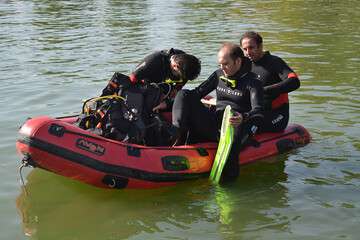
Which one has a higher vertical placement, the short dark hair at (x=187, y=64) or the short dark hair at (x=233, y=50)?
the short dark hair at (x=233, y=50)

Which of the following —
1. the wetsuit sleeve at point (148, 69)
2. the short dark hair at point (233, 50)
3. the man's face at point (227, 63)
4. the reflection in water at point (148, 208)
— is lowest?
the reflection in water at point (148, 208)

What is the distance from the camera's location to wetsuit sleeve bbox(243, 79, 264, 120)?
5.75 m

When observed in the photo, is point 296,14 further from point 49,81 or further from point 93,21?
point 49,81

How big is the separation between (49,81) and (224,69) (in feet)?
18.5

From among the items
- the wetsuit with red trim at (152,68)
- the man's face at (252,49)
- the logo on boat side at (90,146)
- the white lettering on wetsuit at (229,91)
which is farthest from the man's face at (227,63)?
the logo on boat side at (90,146)

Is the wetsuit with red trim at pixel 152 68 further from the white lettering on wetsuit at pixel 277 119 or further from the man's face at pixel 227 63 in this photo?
the white lettering on wetsuit at pixel 277 119

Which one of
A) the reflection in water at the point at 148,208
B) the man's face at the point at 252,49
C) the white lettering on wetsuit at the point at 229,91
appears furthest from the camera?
the man's face at the point at 252,49

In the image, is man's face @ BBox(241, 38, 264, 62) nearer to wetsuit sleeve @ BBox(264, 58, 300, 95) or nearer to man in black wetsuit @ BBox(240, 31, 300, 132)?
man in black wetsuit @ BBox(240, 31, 300, 132)

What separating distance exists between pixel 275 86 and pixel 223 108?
2.24ft

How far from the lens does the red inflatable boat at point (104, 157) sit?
519cm

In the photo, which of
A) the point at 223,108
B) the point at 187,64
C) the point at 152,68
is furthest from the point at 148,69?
the point at 223,108

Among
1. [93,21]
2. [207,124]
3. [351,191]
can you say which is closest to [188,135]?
[207,124]

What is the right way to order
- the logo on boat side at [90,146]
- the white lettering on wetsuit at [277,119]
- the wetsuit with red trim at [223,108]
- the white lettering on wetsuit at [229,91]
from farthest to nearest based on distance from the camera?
1. the white lettering on wetsuit at [277,119]
2. the white lettering on wetsuit at [229,91]
3. the wetsuit with red trim at [223,108]
4. the logo on boat side at [90,146]

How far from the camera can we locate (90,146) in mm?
5340
